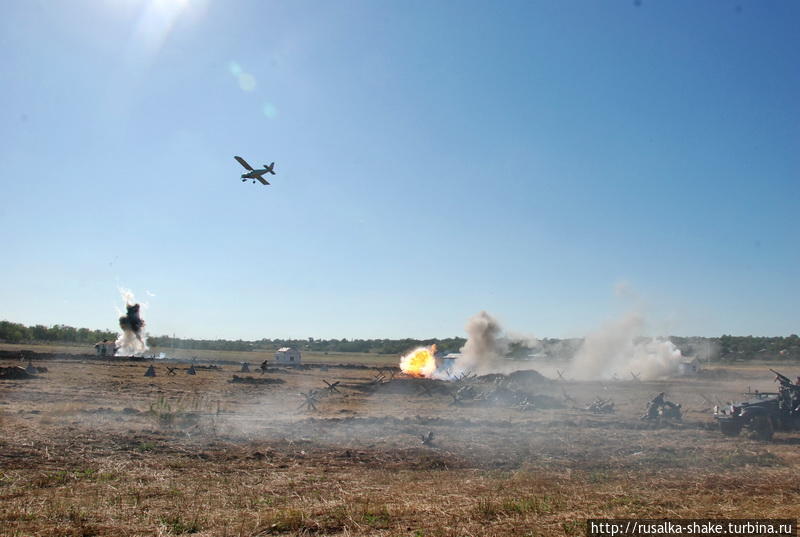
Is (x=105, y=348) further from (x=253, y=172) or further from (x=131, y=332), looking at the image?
(x=253, y=172)

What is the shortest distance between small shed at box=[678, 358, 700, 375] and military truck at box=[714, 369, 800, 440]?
47712 millimetres

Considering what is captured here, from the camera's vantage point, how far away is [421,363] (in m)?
64.6

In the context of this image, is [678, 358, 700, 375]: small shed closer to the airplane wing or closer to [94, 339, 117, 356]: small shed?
the airplane wing

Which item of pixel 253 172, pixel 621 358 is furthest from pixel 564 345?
pixel 253 172

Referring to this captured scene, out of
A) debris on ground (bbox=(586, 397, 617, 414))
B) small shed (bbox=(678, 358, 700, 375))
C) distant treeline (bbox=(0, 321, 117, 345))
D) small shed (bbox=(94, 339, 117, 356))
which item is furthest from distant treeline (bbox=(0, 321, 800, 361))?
debris on ground (bbox=(586, 397, 617, 414))

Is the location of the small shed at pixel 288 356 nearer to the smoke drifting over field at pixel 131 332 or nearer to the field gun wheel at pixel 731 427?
the smoke drifting over field at pixel 131 332

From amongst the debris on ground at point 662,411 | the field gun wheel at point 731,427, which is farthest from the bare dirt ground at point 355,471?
the field gun wheel at point 731,427

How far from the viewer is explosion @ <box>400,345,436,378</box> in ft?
206

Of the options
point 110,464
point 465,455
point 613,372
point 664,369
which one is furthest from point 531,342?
point 110,464

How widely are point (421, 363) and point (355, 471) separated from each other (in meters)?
50.9

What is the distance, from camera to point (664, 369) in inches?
2618

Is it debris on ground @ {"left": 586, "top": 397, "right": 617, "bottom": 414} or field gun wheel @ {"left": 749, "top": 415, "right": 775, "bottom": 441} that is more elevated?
field gun wheel @ {"left": 749, "top": 415, "right": 775, "bottom": 441}

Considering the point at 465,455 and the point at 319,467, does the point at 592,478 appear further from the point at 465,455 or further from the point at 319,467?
the point at 319,467

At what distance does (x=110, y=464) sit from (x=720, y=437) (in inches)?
883
